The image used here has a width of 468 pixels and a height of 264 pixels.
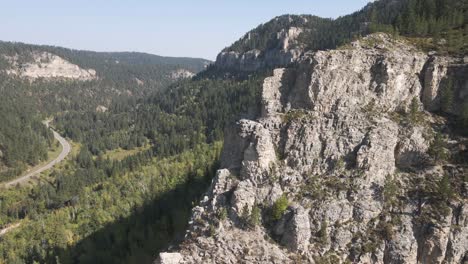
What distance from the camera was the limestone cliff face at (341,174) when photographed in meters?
58.5

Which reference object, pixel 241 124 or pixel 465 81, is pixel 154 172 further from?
pixel 465 81

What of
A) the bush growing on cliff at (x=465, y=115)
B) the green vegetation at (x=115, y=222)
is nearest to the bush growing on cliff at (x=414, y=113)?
the bush growing on cliff at (x=465, y=115)

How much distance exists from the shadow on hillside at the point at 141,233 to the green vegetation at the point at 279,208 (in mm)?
29571

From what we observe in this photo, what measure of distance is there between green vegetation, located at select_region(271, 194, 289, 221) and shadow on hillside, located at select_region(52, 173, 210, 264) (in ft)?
97.0

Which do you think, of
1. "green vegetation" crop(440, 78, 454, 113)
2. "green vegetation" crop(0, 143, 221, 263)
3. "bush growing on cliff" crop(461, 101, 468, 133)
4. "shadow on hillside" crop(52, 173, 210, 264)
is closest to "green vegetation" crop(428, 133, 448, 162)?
"bush growing on cliff" crop(461, 101, 468, 133)

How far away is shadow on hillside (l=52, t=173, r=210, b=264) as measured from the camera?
8694cm

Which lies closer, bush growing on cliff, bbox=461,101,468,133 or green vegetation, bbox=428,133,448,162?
green vegetation, bbox=428,133,448,162

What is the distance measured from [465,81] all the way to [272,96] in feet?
125

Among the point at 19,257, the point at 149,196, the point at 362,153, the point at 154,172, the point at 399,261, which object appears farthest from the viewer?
the point at 154,172

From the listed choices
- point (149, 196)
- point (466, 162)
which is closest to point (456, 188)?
point (466, 162)

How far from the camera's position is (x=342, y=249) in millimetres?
59281

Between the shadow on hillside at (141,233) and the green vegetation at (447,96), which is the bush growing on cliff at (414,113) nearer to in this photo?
the green vegetation at (447,96)

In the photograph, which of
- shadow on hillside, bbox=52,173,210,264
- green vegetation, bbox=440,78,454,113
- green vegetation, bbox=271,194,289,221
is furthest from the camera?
shadow on hillside, bbox=52,173,210,264

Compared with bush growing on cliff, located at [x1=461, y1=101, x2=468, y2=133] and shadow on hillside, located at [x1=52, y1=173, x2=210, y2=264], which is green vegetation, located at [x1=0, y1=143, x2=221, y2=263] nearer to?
shadow on hillside, located at [x1=52, y1=173, x2=210, y2=264]
